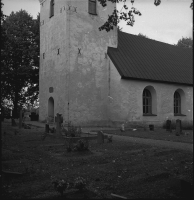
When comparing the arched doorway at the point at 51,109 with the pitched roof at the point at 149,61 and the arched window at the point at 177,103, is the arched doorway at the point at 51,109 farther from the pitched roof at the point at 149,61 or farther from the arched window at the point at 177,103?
the arched window at the point at 177,103

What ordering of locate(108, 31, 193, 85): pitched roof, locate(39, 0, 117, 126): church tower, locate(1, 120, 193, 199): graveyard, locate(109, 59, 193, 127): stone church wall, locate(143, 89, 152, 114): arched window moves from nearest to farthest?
locate(1, 120, 193, 199): graveyard
locate(39, 0, 117, 126): church tower
locate(109, 59, 193, 127): stone church wall
locate(108, 31, 193, 85): pitched roof
locate(143, 89, 152, 114): arched window

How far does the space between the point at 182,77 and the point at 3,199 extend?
21260mm

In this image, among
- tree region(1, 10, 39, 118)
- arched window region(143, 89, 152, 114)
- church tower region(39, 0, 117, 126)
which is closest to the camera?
church tower region(39, 0, 117, 126)

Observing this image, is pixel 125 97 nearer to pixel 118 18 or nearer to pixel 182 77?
pixel 182 77

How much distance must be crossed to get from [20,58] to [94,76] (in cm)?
1201

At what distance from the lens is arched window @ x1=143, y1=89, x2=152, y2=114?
803 inches

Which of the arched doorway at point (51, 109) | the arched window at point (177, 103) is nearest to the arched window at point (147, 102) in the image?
the arched window at point (177, 103)

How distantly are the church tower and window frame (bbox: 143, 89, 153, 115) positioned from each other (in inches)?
136

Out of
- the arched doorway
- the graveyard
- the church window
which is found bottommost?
the graveyard

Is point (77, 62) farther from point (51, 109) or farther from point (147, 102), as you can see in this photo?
point (147, 102)

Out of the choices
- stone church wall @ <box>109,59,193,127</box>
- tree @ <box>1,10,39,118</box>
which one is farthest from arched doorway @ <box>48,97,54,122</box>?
tree @ <box>1,10,39,118</box>

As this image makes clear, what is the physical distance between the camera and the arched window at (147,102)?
20391mm

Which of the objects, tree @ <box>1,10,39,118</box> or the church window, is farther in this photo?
tree @ <box>1,10,39,118</box>

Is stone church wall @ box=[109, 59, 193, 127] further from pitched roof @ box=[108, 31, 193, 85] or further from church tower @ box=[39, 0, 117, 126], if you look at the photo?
church tower @ box=[39, 0, 117, 126]
